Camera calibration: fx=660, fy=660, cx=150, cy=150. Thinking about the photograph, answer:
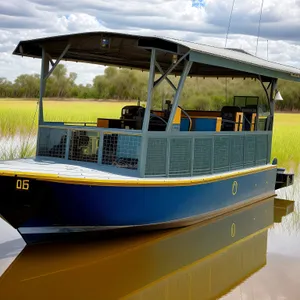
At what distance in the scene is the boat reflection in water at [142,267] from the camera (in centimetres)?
722

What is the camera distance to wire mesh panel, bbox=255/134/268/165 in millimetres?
12180

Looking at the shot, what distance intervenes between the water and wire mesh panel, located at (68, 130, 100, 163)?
1245mm

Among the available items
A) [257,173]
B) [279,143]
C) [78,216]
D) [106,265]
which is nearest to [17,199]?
[78,216]

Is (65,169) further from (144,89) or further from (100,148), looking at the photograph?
(144,89)

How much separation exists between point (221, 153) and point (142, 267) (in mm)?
3046

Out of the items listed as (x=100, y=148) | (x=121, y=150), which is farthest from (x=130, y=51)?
(x=121, y=150)

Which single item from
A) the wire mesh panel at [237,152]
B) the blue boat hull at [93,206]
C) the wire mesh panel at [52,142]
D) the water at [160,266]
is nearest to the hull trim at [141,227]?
the blue boat hull at [93,206]

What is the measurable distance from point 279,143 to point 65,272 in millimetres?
13476

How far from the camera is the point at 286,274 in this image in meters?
8.21

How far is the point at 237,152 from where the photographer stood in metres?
11.2

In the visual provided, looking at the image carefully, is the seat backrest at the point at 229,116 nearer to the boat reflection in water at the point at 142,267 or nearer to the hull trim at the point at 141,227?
the hull trim at the point at 141,227

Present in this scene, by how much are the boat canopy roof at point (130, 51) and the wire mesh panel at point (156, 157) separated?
1198 millimetres

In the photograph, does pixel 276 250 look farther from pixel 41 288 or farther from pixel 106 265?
pixel 41 288

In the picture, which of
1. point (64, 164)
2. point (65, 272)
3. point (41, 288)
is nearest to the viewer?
point (41, 288)
